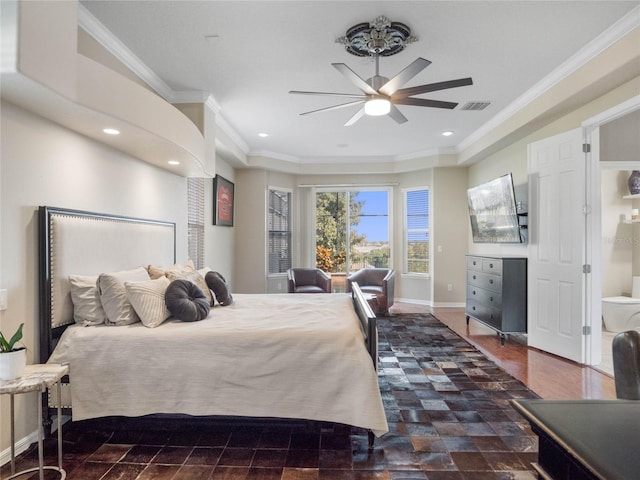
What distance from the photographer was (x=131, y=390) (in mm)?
2213

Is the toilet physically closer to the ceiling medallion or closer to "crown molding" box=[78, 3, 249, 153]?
the ceiling medallion

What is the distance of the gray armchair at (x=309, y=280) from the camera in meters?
6.07

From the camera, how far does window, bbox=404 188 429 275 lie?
7.05 metres

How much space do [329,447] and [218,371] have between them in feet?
2.67

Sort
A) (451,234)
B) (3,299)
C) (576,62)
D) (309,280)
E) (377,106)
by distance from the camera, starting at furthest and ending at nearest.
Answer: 1. (451,234)
2. (309,280)
3. (576,62)
4. (377,106)
5. (3,299)

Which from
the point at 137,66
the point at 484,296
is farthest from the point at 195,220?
the point at 484,296

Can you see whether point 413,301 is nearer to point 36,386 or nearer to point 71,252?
point 71,252

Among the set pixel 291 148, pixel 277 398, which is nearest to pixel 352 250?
pixel 291 148

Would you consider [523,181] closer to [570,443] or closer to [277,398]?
[277,398]

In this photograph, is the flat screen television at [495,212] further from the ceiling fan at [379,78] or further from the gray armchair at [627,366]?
the gray armchair at [627,366]

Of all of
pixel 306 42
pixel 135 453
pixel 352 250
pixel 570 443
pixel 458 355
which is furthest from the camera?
pixel 352 250

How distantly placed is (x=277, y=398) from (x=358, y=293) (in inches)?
47.2

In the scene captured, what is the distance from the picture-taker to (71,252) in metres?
2.47

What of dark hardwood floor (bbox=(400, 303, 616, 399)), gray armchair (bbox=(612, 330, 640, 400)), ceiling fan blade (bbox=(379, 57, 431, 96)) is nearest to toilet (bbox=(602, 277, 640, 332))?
dark hardwood floor (bbox=(400, 303, 616, 399))
